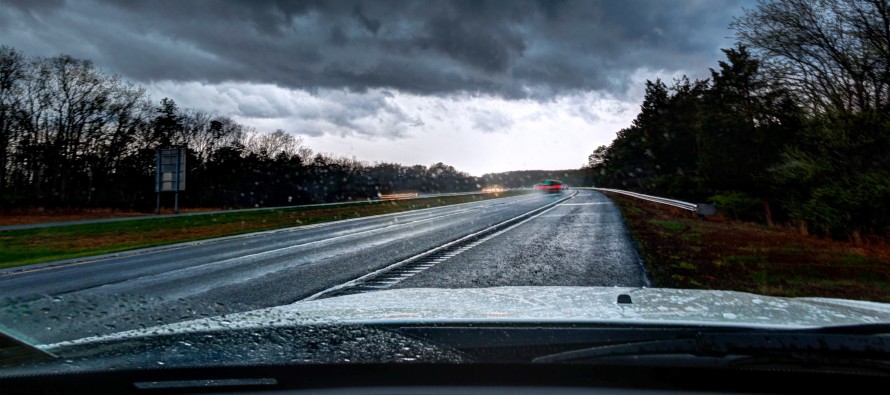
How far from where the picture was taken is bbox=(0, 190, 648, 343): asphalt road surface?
641 cm

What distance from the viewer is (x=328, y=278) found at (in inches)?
368

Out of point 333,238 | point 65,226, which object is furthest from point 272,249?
point 65,226

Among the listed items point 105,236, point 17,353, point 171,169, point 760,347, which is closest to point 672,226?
point 760,347

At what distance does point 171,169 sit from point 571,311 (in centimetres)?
3467

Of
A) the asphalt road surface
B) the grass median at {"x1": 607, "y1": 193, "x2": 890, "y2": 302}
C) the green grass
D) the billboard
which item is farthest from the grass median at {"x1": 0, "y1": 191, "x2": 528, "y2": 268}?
the green grass

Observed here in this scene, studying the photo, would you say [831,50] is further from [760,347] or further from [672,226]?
[760,347]

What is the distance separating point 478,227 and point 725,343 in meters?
17.4

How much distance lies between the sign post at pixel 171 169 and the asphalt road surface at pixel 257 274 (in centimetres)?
1786

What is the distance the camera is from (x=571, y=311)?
8.93ft

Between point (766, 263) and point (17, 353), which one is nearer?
point (17, 353)

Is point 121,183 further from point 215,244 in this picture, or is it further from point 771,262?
point 771,262

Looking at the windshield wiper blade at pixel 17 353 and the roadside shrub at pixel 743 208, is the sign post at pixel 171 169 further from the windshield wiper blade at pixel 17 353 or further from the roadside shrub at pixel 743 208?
the windshield wiper blade at pixel 17 353

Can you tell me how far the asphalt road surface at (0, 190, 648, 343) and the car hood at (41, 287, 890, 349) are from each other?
226 centimetres

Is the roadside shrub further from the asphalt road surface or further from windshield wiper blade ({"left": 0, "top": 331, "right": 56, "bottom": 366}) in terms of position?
windshield wiper blade ({"left": 0, "top": 331, "right": 56, "bottom": 366})
